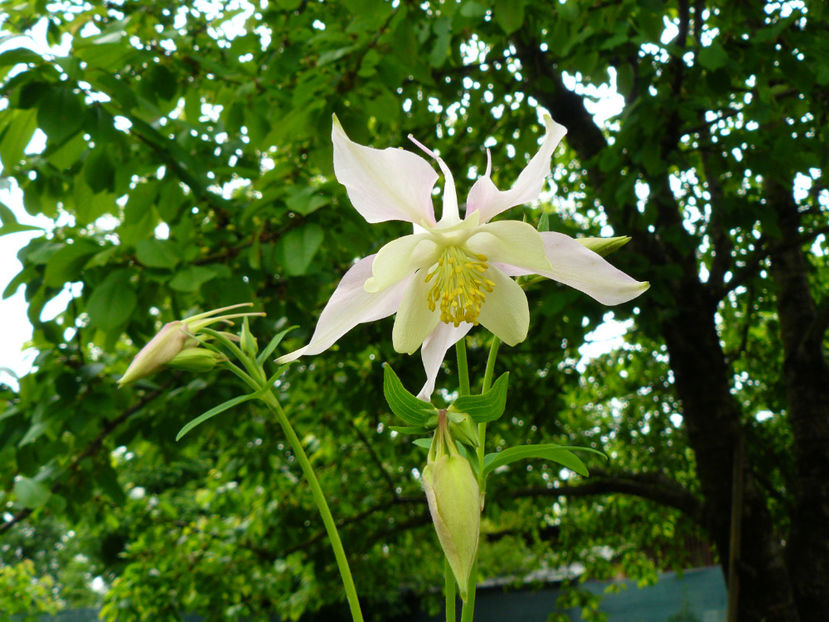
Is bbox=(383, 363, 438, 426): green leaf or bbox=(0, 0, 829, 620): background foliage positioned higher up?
bbox=(0, 0, 829, 620): background foliage

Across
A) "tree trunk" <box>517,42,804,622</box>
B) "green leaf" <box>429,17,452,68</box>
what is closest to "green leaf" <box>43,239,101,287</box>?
"green leaf" <box>429,17,452,68</box>

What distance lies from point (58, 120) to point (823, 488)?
3.48 metres

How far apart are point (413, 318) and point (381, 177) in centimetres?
14

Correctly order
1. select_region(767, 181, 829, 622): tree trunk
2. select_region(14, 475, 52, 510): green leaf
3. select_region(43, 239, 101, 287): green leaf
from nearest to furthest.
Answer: select_region(43, 239, 101, 287): green leaf → select_region(14, 475, 52, 510): green leaf → select_region(767, 181, 829, 622): tree trunk

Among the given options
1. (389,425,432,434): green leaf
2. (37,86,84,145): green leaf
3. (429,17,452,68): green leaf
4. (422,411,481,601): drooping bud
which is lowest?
(422,411,481,601): drooping bud

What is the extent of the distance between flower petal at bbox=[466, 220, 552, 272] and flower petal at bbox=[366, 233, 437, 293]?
37 mm

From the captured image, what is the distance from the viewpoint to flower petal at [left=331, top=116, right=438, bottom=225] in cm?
58

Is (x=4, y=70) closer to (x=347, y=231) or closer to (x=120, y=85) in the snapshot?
(x=120, y=85)

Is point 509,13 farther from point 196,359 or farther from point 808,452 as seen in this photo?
point 808,452

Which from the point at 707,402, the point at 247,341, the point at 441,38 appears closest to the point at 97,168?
the point at 441,38

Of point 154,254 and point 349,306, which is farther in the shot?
point 154,254

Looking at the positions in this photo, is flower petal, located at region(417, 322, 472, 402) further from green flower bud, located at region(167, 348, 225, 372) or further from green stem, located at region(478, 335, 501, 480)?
green flower bud, located at region(167, 348, 225, 372)

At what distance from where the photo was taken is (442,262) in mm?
650

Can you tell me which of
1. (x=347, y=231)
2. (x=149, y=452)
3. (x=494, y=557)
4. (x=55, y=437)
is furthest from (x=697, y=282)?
(x=494, y=557)
